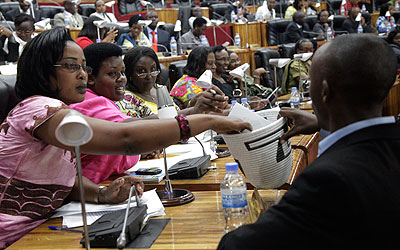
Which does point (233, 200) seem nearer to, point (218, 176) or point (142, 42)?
point (218, 176)

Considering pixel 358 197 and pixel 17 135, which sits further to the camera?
pixel 17 135

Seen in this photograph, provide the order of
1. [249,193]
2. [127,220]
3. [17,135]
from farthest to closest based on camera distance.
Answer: [249,193]
[17,135]
[127,220]

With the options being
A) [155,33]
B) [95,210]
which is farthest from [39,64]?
[155,33]

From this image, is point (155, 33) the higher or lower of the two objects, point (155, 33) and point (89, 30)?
the lower

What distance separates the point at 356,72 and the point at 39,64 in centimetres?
92

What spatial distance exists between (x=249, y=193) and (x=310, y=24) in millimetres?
8531

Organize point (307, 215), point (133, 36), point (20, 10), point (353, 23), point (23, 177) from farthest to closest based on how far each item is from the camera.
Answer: point (353, 23), point (20, 10), point (133, 36), point (23, 177), point (307, 215)

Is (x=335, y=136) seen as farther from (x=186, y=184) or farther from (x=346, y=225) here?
(x=186, y=184)

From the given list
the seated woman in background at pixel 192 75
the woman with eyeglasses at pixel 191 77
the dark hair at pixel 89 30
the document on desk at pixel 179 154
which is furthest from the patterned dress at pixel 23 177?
the dark hair at pixel 89 30

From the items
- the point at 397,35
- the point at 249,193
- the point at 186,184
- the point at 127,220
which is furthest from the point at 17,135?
the point at 397,35

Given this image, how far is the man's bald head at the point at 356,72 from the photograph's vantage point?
3.23ft

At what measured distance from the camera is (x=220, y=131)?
129 cm

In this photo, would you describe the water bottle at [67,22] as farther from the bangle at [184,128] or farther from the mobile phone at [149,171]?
the bangle at [184,128]

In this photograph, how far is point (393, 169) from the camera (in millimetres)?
927
